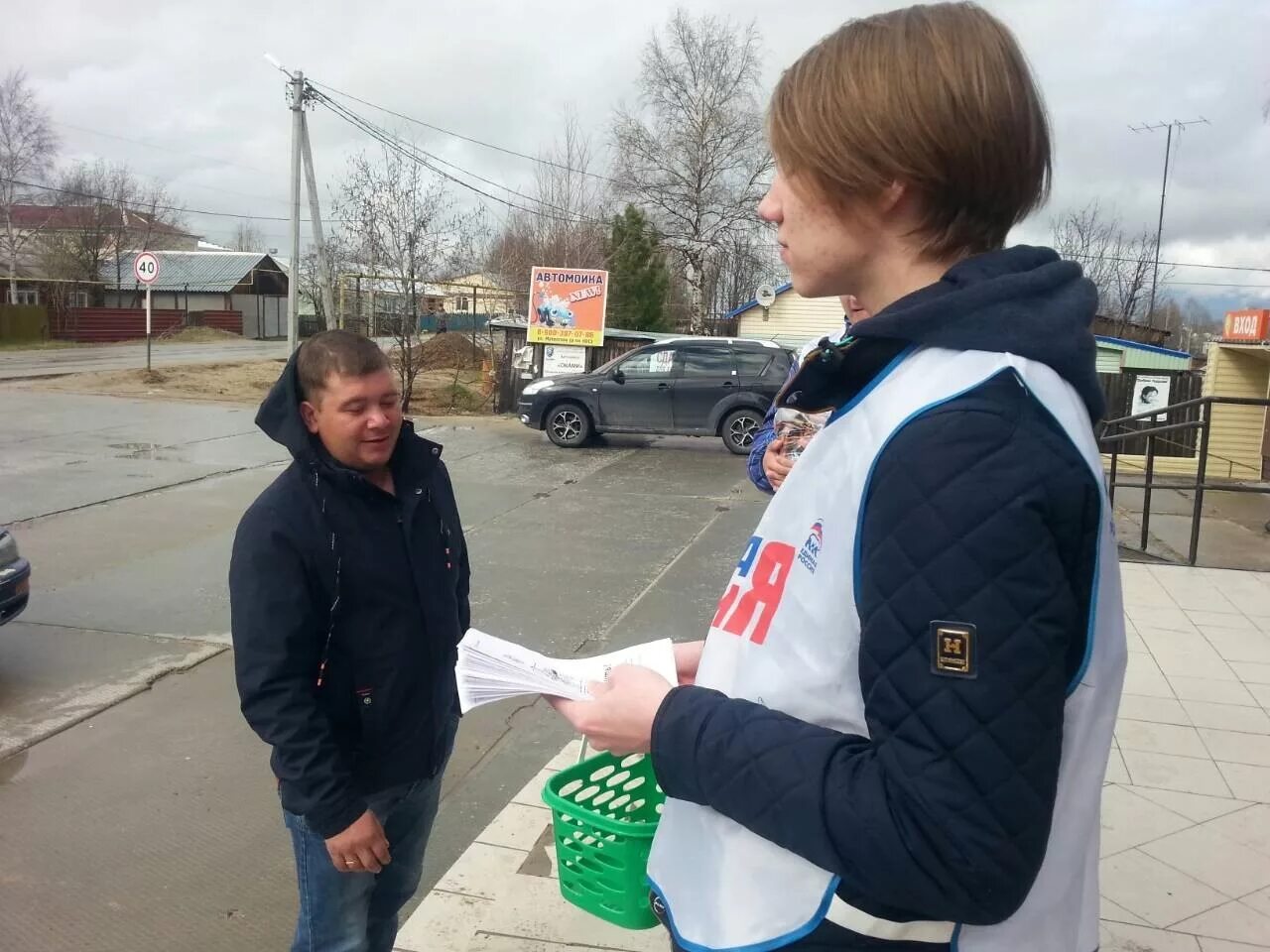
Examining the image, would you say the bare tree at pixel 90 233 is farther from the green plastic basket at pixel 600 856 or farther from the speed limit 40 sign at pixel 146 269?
the green plastic basket at pixel 600 856

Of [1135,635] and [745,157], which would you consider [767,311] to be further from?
[1135,635]

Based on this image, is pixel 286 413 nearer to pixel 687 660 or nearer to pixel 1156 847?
pixel 687 660

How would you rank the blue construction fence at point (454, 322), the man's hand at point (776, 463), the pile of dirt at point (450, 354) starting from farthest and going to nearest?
the blue construction fence at point (454, 322) < the pile of dirt at point (450, 354) < the man's hand at point (776, 463)

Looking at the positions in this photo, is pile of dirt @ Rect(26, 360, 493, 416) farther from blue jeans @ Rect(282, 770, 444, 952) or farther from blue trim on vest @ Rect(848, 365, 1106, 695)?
blue trim on vest @ Rect(848, 365, 1106, 695)

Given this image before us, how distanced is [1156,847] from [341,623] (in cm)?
292

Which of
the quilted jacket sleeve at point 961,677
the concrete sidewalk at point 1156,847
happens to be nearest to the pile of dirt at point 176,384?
the concrete sidewalk at point 1156,847

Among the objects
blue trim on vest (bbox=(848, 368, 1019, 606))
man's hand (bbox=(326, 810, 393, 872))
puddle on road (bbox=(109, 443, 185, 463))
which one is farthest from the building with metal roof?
blue trim on vest (bbox=(848, 368, 1019, 606))

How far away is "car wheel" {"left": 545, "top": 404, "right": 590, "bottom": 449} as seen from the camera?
15.0 meters

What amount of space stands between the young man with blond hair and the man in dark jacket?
1.03 metres

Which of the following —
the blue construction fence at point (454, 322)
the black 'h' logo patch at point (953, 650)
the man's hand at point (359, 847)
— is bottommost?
the man's hand at point (359, 847)

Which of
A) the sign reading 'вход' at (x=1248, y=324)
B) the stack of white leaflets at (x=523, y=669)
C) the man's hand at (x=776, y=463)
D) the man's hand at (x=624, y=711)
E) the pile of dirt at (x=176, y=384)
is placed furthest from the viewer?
the pile of dirt at (x=176, y=384)

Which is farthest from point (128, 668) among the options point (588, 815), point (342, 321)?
point (342, 321)

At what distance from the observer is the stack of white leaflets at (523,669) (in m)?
1.40

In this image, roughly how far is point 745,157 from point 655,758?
37.4 m
